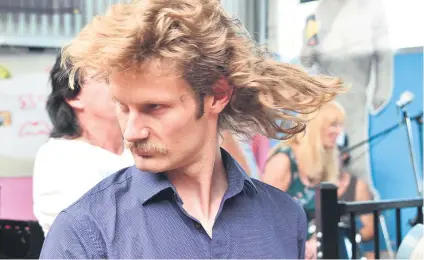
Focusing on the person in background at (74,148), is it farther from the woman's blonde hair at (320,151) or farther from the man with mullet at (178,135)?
the woman's blonde hair at (320,151)

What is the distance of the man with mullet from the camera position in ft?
4.09

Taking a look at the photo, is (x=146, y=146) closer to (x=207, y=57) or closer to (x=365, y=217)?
(x=207, y=57)

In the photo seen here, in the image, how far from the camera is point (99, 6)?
12.0ft

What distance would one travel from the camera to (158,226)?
1.31m

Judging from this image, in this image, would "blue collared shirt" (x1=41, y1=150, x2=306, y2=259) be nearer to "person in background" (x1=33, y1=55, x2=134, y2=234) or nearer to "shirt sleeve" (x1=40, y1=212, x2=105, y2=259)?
"shirt sleeve" (x1=40, y1=212, x2=105, y2=259)

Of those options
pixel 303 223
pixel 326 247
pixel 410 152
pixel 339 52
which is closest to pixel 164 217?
pixel 303 223

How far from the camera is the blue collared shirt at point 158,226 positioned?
1247 mm

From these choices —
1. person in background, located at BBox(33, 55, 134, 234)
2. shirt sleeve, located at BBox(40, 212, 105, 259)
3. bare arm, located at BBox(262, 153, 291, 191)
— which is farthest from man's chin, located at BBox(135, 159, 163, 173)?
bare arm, located at BBox(262, 153, 291, 191)

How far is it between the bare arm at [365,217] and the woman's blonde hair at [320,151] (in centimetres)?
13

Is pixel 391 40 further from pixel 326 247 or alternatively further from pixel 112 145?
pixel 112 145

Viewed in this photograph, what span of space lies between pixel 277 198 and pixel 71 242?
0.50 metres

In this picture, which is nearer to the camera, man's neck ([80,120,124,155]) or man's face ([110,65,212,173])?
man's face ([110,65,212,173])

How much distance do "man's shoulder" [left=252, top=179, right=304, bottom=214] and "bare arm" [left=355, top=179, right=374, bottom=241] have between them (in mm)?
1938

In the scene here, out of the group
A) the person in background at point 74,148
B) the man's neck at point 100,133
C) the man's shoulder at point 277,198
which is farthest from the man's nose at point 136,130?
the man's neck at point 100,133
